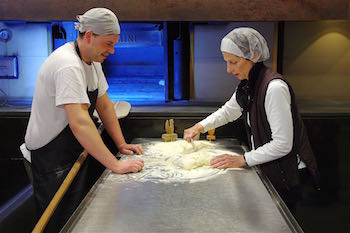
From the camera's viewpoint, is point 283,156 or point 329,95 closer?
point 283,156

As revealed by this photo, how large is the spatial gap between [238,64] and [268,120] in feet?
0.95

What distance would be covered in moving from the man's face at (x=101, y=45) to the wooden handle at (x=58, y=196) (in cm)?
47

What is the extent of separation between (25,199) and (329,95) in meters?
2.48

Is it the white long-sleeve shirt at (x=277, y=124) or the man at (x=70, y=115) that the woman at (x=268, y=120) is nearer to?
the white long-sleeve shirt at (x=277, y=124)

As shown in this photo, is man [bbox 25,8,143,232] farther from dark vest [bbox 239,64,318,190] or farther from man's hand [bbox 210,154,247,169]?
dark vest [bbox 239,64,318,190]

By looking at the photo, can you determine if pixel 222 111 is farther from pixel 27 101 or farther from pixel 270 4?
pixel 27 101

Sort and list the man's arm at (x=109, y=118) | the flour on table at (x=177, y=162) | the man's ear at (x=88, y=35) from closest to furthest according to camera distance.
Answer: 1. the flour on table at (x=177, y=162)
2. the man's ear at (x=88, y=35)
3. the man's arm at (x=109, y=118)

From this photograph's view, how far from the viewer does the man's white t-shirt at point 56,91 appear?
170 cm

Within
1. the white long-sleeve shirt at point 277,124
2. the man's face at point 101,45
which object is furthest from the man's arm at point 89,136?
the white long-sleeve shirt at point 277,124

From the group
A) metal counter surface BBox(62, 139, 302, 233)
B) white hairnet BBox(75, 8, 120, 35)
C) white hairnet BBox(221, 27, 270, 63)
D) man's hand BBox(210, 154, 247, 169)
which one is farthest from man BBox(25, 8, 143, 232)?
white hairnet BBox(221, 27, 270, 63)

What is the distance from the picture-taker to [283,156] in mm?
1809

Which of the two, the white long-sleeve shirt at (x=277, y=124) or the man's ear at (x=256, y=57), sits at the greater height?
the man's ear at (x=256, y=57)

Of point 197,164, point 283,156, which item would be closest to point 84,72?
point 197,164

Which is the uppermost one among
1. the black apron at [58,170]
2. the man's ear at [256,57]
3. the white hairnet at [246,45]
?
the white hairnet at [246,45]
